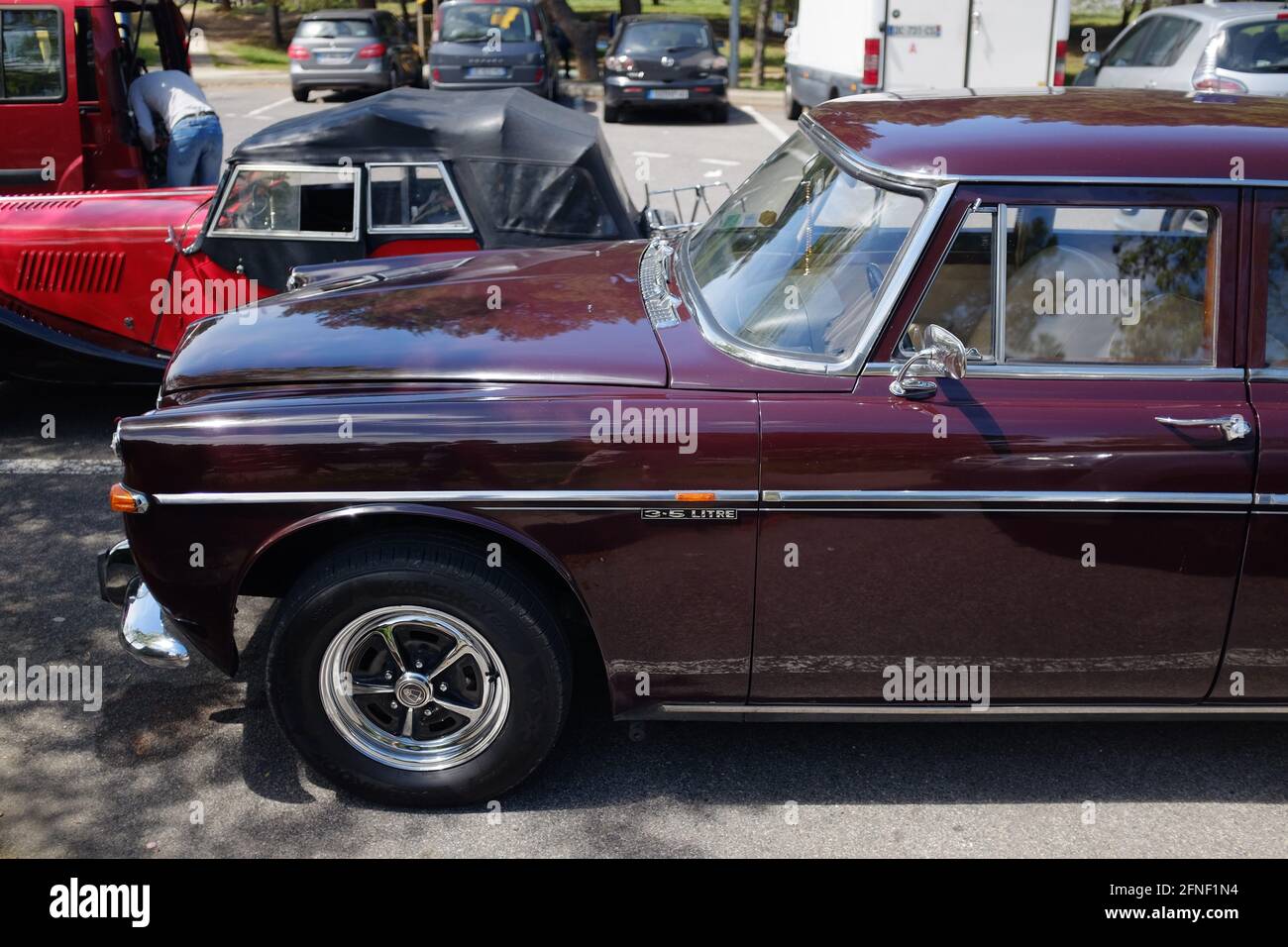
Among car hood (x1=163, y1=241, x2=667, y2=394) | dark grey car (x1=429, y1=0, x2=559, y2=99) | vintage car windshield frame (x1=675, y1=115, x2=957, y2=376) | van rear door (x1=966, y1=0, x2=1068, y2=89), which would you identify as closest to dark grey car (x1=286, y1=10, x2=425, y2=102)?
dark grey car (x1=429, y1=0, x2=559, y2=99)

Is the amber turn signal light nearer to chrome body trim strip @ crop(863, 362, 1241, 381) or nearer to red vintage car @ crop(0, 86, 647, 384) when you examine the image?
chrome body trim strip @ crop(863, 362, 1241, 381)

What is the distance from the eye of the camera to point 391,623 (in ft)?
11.2

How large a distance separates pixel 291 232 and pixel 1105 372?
4.05m

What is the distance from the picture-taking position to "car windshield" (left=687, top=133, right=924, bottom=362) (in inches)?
136

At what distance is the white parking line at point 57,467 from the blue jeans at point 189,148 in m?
2.97

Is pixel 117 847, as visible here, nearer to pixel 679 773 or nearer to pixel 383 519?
pixel 383 519

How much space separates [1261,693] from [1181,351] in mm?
949

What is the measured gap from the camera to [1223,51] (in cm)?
1146

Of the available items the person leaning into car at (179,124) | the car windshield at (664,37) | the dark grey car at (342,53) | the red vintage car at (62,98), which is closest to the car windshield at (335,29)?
the dark grey car at (342,53)

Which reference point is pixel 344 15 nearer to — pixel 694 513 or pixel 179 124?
pixel 179 124

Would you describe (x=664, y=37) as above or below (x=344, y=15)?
below

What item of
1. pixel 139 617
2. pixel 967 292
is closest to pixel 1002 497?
pixel 967 292

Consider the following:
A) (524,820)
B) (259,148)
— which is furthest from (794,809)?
(259,148)

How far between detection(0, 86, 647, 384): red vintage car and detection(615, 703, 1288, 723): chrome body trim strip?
310cm
